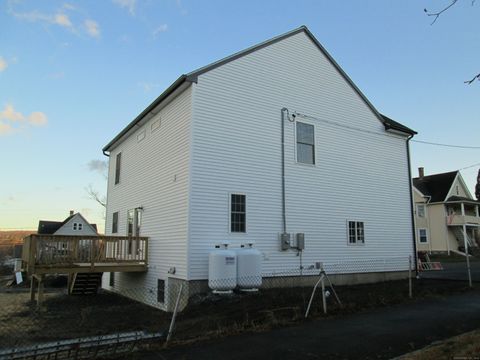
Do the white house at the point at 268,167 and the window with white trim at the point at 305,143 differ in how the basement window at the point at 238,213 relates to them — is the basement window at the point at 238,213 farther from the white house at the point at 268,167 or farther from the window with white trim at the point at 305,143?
the window with white trim at the point at 305,143

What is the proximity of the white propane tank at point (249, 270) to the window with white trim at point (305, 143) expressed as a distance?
4339 mm

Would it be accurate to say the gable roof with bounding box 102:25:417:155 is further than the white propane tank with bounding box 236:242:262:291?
Yes

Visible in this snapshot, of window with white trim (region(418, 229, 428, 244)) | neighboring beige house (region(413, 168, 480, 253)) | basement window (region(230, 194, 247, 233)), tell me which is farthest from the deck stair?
window with white trim (region(418, 229, 428, 244))

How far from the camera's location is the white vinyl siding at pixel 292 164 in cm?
1293

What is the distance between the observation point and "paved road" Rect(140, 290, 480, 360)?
6.68 meters

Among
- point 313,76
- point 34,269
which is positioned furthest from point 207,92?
point 34,269

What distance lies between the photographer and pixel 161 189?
14.8m

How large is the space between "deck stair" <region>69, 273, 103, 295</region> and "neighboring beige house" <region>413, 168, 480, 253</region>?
32.7 metres

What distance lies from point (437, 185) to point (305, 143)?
32.9 m

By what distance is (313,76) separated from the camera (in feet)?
52.6

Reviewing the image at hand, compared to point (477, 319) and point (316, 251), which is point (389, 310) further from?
point (316, 251)

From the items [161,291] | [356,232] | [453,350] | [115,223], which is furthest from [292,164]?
[115,223]

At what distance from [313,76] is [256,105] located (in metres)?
3.27

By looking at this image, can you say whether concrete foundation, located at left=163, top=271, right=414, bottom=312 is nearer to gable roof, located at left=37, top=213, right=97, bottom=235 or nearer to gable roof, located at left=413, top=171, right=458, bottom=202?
gable roof, located at left=413, top=171, right=458, bottom=202
